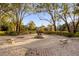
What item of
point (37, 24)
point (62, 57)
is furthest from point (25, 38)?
point (62, 57)

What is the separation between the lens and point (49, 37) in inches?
172

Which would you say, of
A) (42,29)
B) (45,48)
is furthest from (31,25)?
(45,48)

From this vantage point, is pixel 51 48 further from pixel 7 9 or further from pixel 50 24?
pixel 7 9

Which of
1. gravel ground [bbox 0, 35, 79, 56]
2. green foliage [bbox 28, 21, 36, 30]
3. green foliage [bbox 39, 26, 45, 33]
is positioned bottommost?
gravel ground [bbox 0, 35, 79, 56]

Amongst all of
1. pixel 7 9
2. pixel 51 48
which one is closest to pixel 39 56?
pixel 51 48

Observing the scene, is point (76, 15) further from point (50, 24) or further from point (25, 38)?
point (25, 38)

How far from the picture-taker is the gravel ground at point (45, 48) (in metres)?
4.30

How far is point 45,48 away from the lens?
4.34m

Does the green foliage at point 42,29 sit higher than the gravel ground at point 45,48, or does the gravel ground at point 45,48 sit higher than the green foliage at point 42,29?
the green foliage at point 42,29

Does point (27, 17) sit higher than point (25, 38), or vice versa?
point (27, 17)

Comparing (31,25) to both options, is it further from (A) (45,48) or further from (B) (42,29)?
(A) (45,48)

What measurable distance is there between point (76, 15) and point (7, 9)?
34.5 inches

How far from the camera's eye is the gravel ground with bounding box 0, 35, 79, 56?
430 centimetres

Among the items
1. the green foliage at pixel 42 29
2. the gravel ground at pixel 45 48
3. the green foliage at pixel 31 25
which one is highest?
the green foliage at pixel 31 25
